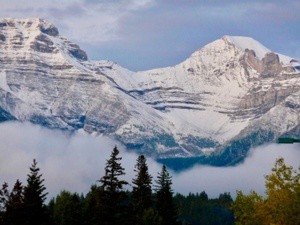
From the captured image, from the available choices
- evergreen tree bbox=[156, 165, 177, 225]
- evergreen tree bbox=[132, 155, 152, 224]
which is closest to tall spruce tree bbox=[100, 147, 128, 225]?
evergreen tree bbox=[132, 155, 152, 224]

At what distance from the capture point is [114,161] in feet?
315

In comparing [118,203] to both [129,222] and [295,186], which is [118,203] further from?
[295,186]

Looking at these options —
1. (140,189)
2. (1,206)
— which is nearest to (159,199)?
(140,189)

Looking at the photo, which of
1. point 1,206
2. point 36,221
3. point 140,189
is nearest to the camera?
point 36,221

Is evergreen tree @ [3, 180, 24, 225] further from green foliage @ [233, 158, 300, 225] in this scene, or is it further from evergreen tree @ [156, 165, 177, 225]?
evergreen tree @ [156, 165, 177, 225]

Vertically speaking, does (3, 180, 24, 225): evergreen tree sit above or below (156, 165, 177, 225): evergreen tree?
below

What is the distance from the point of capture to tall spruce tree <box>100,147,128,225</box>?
95.9 metres

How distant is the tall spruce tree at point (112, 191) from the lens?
9588 cm

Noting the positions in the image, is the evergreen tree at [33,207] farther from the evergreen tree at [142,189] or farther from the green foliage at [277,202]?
the evergreen tree at [142,189]

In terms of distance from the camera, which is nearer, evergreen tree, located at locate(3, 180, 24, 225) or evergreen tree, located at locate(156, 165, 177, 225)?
evergreen tree, located at locate(3, 180, 24, 225)

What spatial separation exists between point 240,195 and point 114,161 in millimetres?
13669

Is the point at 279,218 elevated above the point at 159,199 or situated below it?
below

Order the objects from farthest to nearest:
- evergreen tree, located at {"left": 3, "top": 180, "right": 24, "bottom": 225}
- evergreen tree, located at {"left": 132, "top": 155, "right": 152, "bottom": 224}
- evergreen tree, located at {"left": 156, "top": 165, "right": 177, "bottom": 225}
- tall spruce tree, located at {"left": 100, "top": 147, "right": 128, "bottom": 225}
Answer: evergreen tree, located at {"left": 156, "top": 165, "right": 177, "bottom": 225}
evergreen tree, located at {"left": 132, "top": 155, "right": 152, "bottom": 224}
tall spruce tree, located at {"left": 100, "top": 147, "right": 128, "bottom": 225}
evergreen tree, located at {"left": 3, "top": 180, "right": 24, "bottom": 225}

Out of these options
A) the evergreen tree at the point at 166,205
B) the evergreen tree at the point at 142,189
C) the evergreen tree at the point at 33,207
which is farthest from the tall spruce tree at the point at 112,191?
the evergreen tree at the point at 166,205
